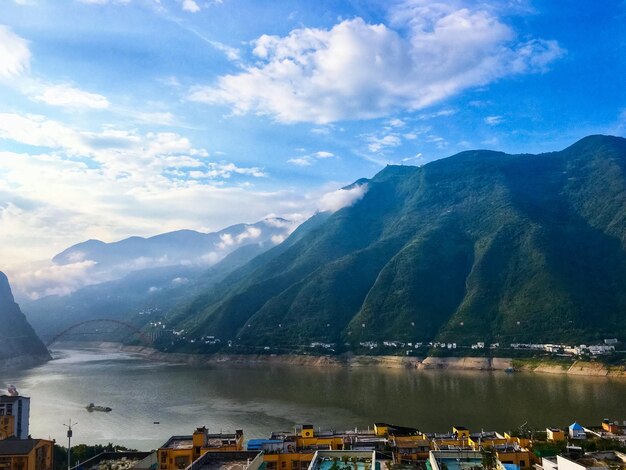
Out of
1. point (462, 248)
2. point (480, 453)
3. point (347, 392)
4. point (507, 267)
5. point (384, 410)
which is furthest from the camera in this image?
point (462, 248)

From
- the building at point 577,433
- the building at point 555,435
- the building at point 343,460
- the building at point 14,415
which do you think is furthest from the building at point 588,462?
the building at point 14,415

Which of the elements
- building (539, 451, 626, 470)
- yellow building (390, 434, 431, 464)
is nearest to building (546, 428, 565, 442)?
yellow building (390, 434, 431, 464)

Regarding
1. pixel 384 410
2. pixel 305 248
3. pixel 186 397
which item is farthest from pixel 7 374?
pixel 305 248

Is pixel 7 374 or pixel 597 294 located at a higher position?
pixel 597 294

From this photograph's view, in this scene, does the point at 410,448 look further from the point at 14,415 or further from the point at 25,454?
the point at 14,415

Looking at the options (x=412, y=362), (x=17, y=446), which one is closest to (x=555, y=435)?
(x=17, y=446)

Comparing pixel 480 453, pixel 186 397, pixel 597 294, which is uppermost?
pixel 597 294

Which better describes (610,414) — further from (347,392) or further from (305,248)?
(305,248)
